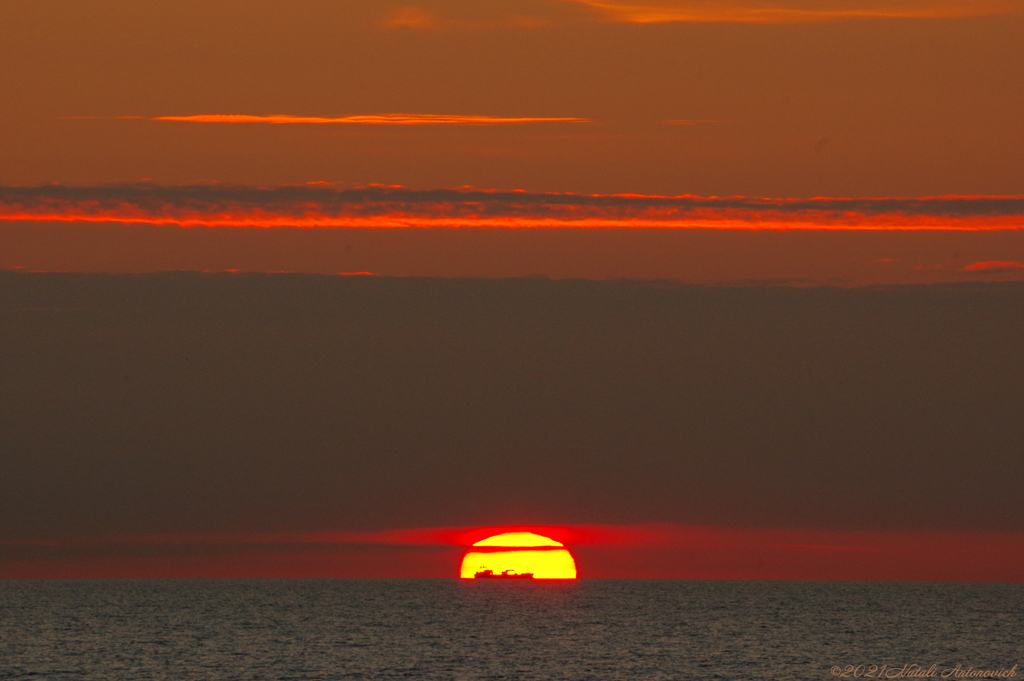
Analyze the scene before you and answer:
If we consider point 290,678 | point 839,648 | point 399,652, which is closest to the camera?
point 290,678

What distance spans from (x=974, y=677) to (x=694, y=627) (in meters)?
71.4

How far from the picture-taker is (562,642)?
5876 inches

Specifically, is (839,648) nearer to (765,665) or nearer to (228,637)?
(765,665)

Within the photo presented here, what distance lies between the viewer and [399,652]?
433ft

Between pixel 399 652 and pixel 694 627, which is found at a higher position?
pixel 694 627

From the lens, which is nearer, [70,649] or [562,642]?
[70,649]

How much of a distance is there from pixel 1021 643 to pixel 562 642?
5023cm

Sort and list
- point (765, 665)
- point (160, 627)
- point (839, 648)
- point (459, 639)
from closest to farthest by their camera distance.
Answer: point (765, 665) → point (839, 648) → point (459, 639) → point (160, 627)

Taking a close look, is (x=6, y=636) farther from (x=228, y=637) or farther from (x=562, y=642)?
(x=562, y=642)

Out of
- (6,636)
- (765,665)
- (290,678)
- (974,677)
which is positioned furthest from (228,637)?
(974,677)

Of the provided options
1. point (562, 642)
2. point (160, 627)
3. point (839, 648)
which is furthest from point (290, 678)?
point (160, 627)

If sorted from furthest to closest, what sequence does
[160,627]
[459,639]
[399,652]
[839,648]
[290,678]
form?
[160,627]
[459,639]
[839,648]
[399,652]
[290,678]

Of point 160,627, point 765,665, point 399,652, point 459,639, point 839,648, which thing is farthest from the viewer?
point 160,627

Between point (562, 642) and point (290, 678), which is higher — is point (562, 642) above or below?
above
